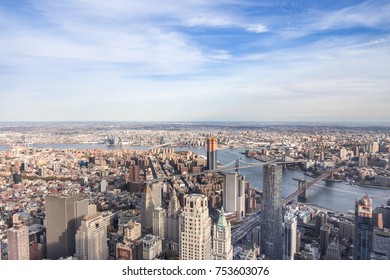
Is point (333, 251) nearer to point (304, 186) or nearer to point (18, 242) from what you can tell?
point (304, 186)

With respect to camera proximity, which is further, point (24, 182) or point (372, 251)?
point (24, 182)

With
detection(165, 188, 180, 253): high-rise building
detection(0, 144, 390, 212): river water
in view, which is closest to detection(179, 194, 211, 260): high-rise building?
detection(165, 188, 180, 253): high-rise building

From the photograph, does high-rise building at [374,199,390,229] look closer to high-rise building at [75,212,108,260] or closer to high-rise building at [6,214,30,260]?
high-rise building at [75,212,108,260]

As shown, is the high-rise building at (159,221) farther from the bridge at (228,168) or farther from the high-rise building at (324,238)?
the high-rise building at (324,238)

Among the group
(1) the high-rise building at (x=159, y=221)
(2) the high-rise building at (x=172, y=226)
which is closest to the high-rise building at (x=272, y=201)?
(2) the high-rise building at (x=172, y=226)

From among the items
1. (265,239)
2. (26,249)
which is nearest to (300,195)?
(265,239)

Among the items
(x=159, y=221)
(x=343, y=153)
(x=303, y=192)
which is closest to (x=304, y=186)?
(x=303, y=192)
